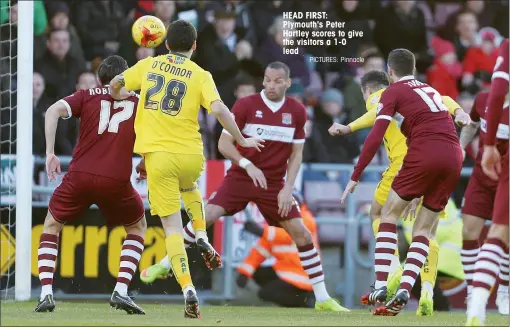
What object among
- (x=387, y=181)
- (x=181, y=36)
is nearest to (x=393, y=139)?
(x=387, y=181)

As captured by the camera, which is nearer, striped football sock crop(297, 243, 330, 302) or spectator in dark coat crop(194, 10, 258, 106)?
striped football sock crop(297, 243, 330, 302)

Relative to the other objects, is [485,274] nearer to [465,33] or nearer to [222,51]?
[222,51]

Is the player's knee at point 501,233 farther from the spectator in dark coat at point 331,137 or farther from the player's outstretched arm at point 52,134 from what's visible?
the spectator in dark coat at point 331,137

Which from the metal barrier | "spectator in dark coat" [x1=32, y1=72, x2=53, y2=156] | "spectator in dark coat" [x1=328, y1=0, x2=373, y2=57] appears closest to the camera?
the metal barrier

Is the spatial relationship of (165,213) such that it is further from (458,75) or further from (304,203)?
(458,75)

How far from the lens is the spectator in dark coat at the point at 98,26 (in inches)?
534

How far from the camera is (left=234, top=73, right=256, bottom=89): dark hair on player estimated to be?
43.7 ft

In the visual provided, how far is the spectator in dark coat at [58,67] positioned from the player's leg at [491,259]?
689 centimetres

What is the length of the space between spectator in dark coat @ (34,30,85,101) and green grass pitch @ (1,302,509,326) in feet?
10.2

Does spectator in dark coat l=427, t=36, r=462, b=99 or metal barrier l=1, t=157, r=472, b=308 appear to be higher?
spectator in dark coat l=427, t=36, r=462, b=99

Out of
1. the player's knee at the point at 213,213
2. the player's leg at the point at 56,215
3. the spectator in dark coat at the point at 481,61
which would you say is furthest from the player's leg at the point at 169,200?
the spectator in dark coat at the point at 481,61

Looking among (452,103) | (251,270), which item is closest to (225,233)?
(251,270)

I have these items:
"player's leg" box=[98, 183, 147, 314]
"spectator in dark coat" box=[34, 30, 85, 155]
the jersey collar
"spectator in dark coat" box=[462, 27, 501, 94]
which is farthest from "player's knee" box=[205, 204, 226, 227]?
"spectator in dark coat" box=[462, 27, 501, 94]

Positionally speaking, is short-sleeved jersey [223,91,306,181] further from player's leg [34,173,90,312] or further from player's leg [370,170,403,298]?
player's leg [34,173,90,312]
